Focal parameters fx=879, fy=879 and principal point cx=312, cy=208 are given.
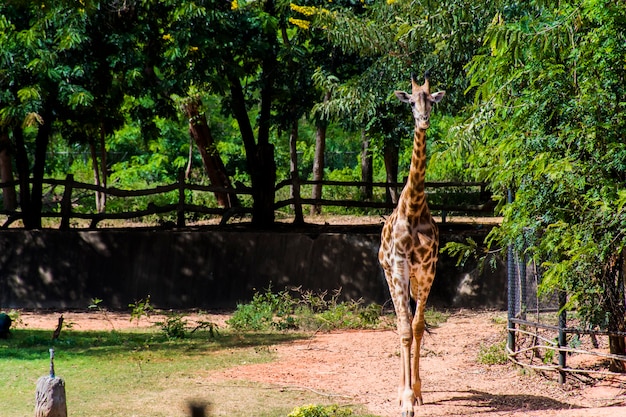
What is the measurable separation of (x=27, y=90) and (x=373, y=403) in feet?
30.1

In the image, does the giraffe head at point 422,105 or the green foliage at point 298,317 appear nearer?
the giraffe head at point 422,105

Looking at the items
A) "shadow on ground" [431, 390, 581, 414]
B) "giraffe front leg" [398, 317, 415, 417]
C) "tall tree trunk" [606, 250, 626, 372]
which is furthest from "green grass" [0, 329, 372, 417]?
"tall tree trunk" [606, 250, 626, 372]

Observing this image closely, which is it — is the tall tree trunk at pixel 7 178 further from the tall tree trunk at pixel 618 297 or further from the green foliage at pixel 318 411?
the tall tree trunk at pixel 618 297

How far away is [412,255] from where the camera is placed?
9039 millimetres

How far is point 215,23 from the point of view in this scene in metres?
16.4

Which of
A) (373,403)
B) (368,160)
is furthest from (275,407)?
(368,160)

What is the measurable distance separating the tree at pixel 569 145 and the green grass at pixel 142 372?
298 centimetres

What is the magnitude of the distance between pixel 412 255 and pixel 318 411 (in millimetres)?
2127

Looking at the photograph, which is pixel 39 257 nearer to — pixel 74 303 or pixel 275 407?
pixel 74 303

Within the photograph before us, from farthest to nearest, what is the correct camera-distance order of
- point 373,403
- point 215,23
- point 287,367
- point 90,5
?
point 215,23 → point 90,5 → point 287,367 → point 373,403

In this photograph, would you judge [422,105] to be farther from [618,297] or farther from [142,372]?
[142,372]

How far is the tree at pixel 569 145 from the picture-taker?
860 centimetres

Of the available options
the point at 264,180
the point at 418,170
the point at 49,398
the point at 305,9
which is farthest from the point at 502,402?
the point at 264,180

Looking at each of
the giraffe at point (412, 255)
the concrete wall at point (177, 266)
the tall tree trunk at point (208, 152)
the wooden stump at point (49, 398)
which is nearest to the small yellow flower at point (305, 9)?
the concrete wall at point (177, 266)
